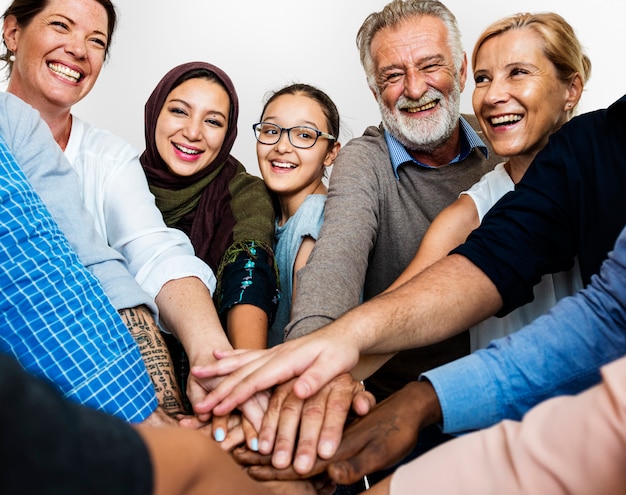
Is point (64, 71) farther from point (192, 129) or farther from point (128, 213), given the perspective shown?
point (128, 213)

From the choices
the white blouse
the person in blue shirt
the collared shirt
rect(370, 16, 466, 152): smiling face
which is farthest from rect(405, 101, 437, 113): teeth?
the white blouse

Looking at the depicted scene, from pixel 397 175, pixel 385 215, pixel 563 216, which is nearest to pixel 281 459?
pixel 563 216

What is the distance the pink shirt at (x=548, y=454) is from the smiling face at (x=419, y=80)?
1486mm

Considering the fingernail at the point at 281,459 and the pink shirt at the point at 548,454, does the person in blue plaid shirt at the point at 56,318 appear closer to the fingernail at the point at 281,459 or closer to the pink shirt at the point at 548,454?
the fingernail at the point at 281,459

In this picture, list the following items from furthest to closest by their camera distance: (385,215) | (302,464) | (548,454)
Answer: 1. (385,215)
2. (302,464)
3. (548,454)

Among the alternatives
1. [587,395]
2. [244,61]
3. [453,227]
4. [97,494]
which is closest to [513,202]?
[453,227]

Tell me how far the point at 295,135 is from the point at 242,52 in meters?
1.47

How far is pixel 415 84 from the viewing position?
2156 mm

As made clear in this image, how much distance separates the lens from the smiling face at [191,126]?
7.14ft

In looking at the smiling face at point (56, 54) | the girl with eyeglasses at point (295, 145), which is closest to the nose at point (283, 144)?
the girl with eyeglasses at point (295, 145)

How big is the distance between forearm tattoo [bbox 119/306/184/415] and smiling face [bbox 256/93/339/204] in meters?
0.98

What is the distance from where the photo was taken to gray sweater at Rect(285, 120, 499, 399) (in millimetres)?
1729

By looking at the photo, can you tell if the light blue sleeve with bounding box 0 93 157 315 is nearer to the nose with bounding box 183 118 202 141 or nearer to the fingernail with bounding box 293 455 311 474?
the fingernail with bounding box 293 455 311 474

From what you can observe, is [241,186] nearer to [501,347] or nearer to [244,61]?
[501,347]
